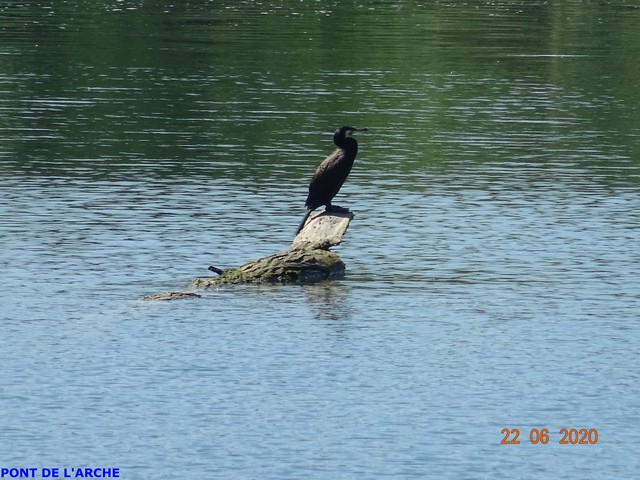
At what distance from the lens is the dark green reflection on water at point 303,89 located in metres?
49.0

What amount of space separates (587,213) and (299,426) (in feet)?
59.0

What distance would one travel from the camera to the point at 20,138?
168 feet

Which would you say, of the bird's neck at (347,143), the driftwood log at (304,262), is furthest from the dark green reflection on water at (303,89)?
the driftwood log at (304,262)

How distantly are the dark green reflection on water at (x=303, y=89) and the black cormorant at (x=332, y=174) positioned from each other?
12.7 m

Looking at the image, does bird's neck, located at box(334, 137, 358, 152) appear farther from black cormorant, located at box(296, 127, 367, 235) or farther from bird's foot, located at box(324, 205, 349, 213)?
bird's foot, located at box(324, 205, 349, 213)

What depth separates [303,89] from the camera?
64.0 m

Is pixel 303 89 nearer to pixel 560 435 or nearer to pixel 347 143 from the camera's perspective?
pixel 347 143

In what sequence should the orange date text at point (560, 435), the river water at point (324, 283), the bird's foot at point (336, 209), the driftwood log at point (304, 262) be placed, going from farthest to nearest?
the bird's foot at point (336, 209) → the driftwood log at point (304, 262) → the river water at point (324, 283) → the orange date text at point (560, 435)

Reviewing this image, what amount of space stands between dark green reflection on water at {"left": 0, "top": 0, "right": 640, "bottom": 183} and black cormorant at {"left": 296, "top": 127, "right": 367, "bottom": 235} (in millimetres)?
12741

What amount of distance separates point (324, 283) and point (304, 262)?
2.13 feet

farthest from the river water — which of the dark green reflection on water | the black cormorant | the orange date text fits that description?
the black cormorant

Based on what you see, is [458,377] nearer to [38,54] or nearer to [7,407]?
[7,407]

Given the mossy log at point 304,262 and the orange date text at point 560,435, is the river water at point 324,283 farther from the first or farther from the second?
the mossy log at point 304,262

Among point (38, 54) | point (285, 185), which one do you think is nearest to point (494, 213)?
point (285, 185)
